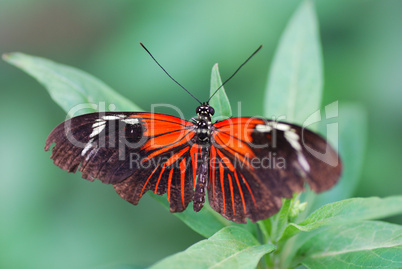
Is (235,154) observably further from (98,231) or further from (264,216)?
(98,231)

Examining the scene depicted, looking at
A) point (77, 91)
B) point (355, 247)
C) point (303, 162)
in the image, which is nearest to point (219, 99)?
point (303, 162)

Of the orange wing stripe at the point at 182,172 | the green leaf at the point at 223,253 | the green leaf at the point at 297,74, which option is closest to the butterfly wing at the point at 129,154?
the orange wing stripe at the point at 182,172

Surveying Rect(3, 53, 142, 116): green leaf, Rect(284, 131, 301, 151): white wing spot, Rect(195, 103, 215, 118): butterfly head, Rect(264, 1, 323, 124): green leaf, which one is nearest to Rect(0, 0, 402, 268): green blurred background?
Rect(264, 1, 323, 124): green leaf

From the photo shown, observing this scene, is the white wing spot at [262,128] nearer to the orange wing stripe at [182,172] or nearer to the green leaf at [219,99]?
the green leaf at [219,99]

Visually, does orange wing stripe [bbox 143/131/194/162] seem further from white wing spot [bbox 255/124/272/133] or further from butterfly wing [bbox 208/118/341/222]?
white wing spot [bbox 255/124/272/133]

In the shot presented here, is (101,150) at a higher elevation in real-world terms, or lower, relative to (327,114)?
lower

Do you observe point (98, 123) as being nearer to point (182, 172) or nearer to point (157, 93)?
point (182, 172)

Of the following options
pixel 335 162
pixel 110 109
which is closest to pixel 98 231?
pixel 110 109
